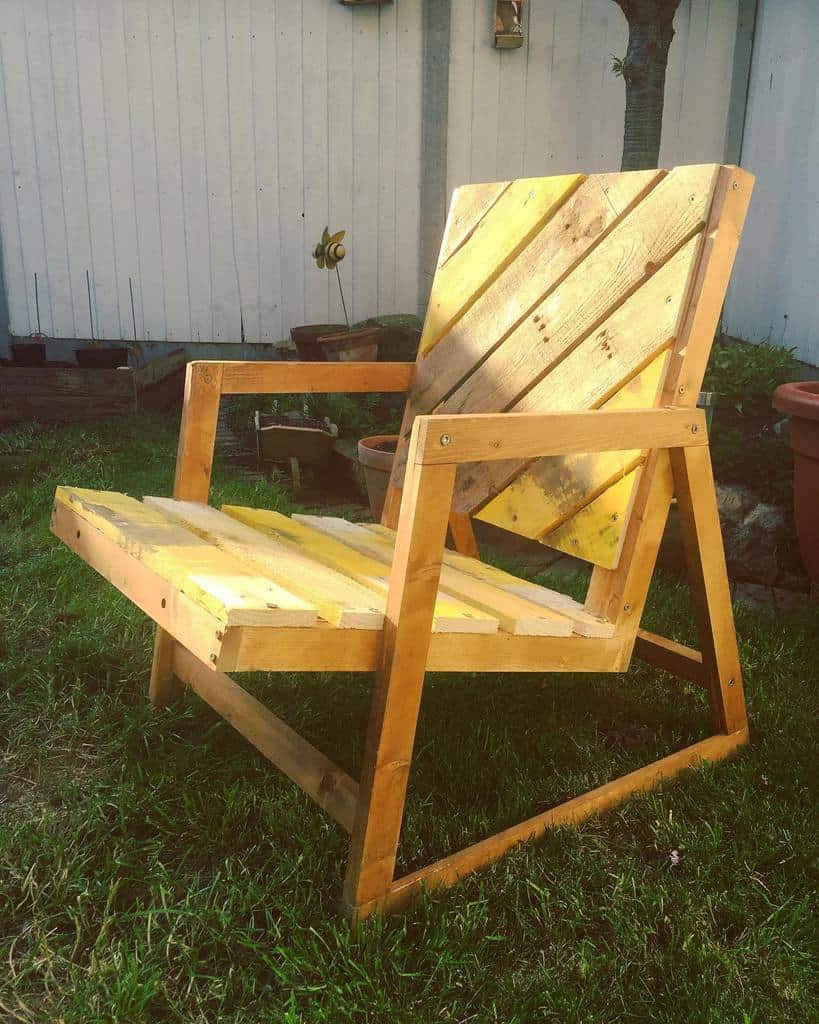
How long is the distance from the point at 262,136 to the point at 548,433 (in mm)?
4587

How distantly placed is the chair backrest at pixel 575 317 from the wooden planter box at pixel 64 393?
289 centimetres

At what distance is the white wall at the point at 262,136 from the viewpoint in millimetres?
5129

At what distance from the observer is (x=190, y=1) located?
5133 mm

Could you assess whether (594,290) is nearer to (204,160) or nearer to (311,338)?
(311,338)

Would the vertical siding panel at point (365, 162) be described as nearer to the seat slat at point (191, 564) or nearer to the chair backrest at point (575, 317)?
the chair backrest at point (575, 317)

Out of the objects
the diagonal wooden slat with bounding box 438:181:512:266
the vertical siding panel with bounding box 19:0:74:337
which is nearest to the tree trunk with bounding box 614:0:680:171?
the diagonal wooden slat with bounding box 438:181:512:266

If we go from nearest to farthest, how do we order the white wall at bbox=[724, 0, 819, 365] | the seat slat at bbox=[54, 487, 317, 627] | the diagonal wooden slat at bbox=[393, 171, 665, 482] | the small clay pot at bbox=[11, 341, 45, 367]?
1. the seat slat at bbox=[54, 487, 317, 627]
2. the diagonal wooden slat at bbox=[393, 171, 665, 482]
3. the white wall at bbox=[724, 0, 819, 365]
4. the small clay pot at bbox=[11, 341, 45, 367]

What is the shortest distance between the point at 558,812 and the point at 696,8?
489 cm

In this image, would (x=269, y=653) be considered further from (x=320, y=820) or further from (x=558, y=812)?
(x=558, y=812)

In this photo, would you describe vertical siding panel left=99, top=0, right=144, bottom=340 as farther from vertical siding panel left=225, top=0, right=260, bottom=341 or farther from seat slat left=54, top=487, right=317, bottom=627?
seat slat left=54, top=487, right=317, bottom=627

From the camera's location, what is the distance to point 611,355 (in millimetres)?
1688

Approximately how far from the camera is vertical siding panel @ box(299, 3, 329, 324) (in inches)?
203

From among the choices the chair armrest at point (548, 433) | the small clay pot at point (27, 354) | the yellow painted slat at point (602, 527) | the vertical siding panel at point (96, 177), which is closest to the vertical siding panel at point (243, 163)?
the vertical siding panel at point (96, 177)

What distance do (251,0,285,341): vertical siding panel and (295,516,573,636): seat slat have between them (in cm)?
385
